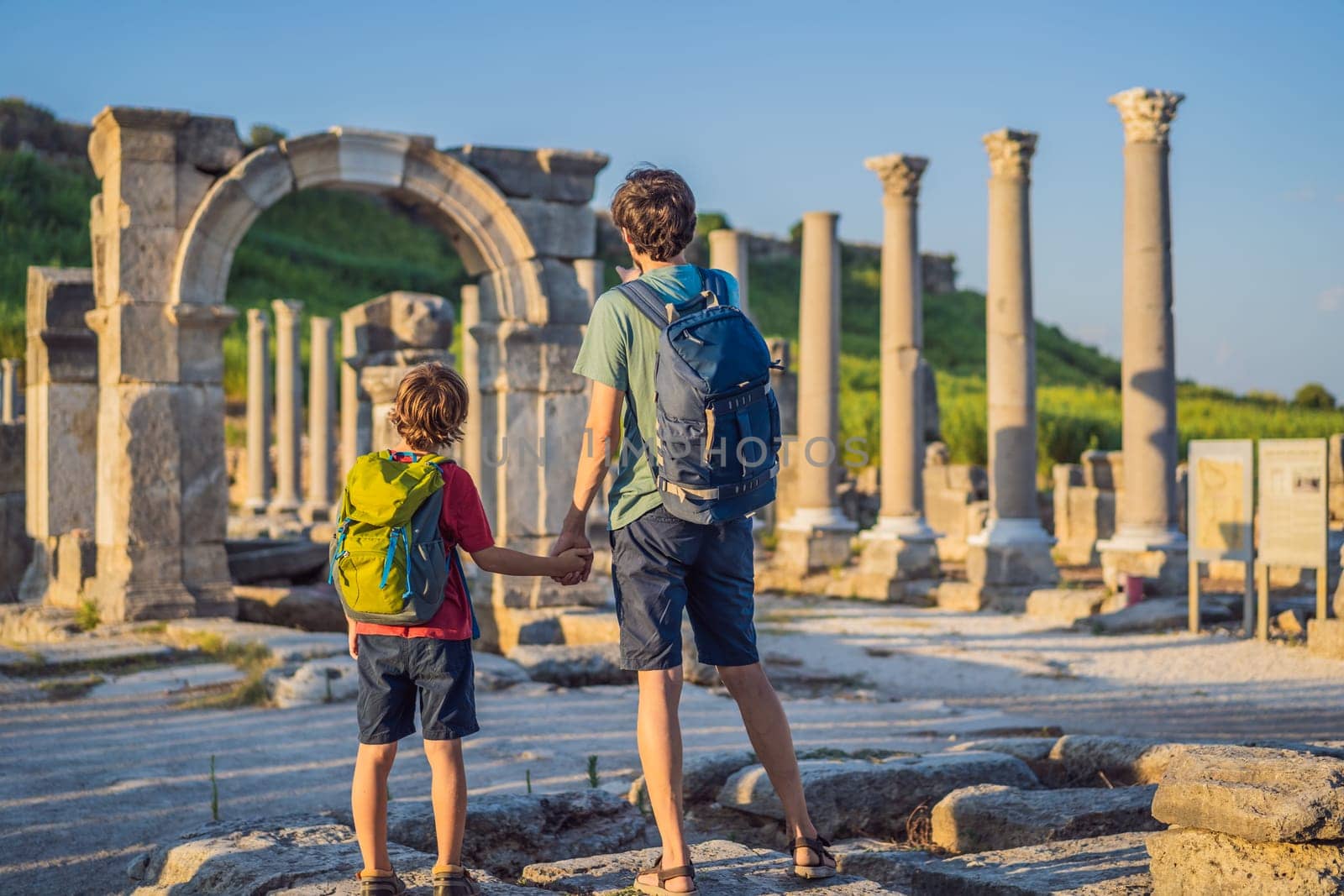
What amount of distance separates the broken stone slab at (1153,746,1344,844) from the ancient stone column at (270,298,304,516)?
22.1m

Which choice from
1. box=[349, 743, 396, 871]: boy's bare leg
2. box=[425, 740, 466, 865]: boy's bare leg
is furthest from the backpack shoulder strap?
box=[349, 743, 396, 871]: boy's bare leg

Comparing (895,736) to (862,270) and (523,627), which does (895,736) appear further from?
(862,270)

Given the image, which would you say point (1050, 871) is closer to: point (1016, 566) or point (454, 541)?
point (454, 541)

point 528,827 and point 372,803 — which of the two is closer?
point 372,803

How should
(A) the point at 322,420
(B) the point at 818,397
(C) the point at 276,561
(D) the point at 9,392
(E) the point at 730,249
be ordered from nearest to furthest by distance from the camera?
(C) the point at 276,561 → (B) the point at 818,397 → (E) the point at 730,249 → (D) the point at 9,392 → (A) the point at 322,420

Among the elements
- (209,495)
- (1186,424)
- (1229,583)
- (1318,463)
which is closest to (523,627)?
(209,495)

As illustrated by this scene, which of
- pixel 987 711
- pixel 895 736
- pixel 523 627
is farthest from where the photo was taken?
pixel 523 627

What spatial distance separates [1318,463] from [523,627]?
21.4 feet

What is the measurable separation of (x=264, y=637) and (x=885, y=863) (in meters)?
6.47

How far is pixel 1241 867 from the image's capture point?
342 centimetres

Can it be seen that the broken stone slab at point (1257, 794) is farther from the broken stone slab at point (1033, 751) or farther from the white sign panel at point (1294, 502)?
the white sign panel at point (1294, 502)

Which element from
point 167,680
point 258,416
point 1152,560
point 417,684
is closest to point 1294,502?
point 1152,560

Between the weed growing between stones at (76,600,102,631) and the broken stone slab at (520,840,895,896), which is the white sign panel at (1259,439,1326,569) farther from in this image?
the weed growing between stones at (76,600,102,631)

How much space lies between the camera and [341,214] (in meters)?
→ 60.0
